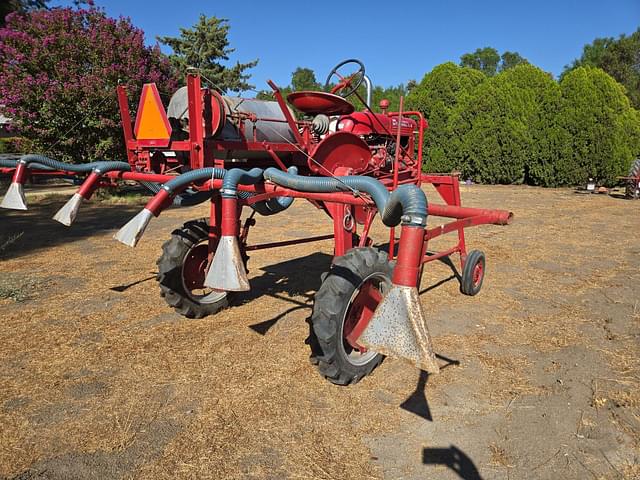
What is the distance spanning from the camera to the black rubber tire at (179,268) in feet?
13.0

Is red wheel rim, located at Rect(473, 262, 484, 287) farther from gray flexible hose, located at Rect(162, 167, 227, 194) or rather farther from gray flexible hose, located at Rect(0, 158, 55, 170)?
gray flexible hose, located at Rect(0, 158, 55, 170)

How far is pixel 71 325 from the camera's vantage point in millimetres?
4047

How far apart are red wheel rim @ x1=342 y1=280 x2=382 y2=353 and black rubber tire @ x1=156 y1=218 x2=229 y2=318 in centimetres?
155

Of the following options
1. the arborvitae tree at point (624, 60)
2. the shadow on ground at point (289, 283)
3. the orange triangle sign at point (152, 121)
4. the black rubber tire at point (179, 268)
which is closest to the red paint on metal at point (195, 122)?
the orange triangle sign at point (152, 121)

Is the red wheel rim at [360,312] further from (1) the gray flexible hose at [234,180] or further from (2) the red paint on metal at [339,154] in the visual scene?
(2) the red paint on metal at [339,154]

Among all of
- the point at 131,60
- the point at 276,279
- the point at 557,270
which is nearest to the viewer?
the point at 276,279

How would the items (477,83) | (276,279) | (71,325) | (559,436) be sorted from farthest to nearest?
(477,83) < (276,279) < (71,325) < (559,436)

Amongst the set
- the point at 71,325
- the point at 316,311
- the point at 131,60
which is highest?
the point at 131,60

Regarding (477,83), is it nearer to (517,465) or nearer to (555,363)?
(555,363)

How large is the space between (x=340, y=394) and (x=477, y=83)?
19.2 metres

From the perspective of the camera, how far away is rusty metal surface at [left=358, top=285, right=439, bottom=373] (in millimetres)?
1751

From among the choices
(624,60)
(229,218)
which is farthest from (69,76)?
(624,60)

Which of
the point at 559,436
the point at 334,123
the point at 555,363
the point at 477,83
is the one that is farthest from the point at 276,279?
the point at 477,83

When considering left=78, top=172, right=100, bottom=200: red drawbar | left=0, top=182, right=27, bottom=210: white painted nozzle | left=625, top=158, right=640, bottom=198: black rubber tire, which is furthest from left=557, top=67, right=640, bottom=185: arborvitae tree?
left=0, top=182, right=27, bottom=210: white painted nozzle
